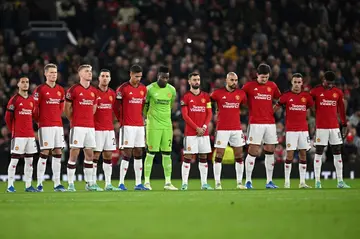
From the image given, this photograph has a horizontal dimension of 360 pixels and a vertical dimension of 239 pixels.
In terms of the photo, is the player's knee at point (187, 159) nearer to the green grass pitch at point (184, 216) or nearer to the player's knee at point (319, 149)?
the player's knee at point (319, 149)

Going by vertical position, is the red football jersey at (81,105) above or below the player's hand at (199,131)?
above

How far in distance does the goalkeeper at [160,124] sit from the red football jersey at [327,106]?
344 centimetres

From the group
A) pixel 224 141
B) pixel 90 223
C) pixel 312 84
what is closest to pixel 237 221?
pixel 90 223

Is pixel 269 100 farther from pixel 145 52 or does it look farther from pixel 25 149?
pixel 145 52

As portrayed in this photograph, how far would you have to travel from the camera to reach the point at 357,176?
90.9 feet

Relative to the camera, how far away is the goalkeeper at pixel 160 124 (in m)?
20.2

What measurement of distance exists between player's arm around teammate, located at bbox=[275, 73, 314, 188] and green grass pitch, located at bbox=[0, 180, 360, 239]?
147 inches

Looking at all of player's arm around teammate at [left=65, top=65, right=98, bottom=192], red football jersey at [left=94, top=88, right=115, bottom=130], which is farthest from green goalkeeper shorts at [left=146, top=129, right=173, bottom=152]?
player's arm around teammate at [left=65, top=65, right=98, bottom=192]

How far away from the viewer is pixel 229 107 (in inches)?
804

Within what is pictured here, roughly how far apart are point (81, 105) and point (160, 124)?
1884 millimetres

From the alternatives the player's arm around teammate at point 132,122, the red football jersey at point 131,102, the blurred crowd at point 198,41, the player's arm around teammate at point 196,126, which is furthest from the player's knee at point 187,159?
the blurred crowd at point 198,41

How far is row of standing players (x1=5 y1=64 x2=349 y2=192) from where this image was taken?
64.7 feet

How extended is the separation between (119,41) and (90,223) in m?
20.9

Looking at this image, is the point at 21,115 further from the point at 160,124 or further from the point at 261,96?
the point at 261,96
